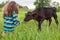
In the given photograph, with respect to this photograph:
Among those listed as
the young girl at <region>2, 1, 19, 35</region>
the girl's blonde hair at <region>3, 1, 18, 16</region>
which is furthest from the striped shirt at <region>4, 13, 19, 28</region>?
the girl's blonde hair at <region>3, 1, 18, 16</region>

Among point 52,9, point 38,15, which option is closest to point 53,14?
point 52,9

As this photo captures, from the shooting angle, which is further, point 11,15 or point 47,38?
point 11,15

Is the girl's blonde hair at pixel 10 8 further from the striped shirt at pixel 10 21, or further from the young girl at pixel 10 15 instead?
the striped shirt at pixel 10 21

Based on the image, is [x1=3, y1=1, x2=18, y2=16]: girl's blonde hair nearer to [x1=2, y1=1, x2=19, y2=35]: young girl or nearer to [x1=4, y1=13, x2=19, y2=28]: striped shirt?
[x1=2, y1=1, x2=19, y2=35]: young girl

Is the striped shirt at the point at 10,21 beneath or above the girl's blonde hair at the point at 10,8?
beneath

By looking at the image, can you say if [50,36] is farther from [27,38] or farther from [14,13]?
[14,13]

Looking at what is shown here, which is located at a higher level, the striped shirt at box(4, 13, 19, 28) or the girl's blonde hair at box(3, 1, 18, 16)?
the girl's blonde hair at box(3, 1, 18, 16)

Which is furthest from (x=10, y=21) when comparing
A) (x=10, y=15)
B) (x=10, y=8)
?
(x=10, y=8)

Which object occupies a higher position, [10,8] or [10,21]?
[10,8]

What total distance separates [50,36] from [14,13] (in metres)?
2.26

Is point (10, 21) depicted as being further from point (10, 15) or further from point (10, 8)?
point (10, 8)

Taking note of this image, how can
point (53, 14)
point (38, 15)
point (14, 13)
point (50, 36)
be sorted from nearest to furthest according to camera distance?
point (50, 36) → point (14, 13) → point (38, 15) → point (53, 14)

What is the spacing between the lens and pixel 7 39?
238 inches

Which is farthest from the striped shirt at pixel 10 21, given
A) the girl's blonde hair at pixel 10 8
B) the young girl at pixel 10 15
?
the girl's blonde hair at pixel 10 8
